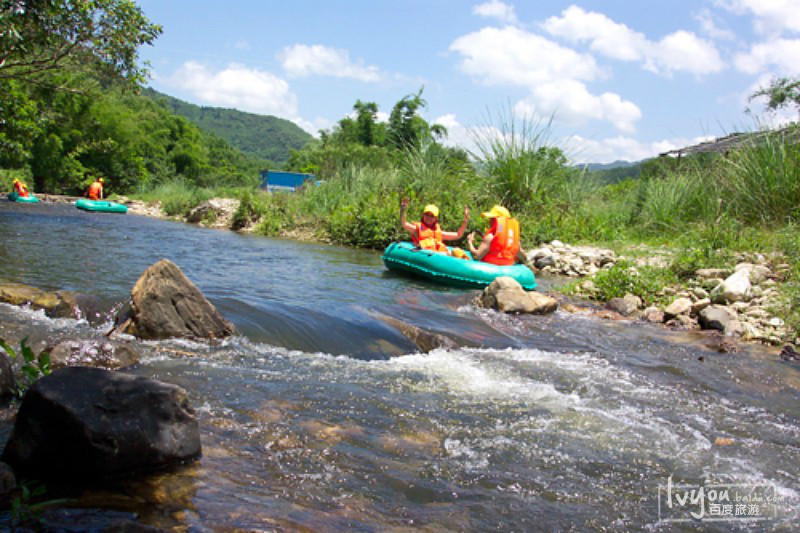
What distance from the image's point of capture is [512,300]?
8.30 m

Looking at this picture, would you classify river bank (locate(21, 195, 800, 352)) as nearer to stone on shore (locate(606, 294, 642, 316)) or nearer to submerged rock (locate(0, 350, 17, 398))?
stone on shore (locate(606, 294, 642, 316))

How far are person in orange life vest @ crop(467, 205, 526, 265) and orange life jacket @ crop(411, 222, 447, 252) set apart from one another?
0.92 meters

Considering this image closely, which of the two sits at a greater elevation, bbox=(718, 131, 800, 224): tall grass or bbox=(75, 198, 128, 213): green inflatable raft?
bbox=(718, 131, 800, 224): tall grass

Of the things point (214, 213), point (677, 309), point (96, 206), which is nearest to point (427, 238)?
point (677, 309)

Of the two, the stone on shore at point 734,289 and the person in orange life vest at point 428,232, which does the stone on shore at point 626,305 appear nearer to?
the stone on shore at point 734,289

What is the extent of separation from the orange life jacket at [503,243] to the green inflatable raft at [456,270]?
13.3 inches

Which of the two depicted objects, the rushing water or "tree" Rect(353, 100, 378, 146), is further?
"tree" Rect(353, 100, 378, 146)

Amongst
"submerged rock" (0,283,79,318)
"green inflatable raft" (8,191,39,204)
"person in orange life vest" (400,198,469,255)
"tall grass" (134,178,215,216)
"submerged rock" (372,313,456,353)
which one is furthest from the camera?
"tall grass" (134,178,215,216)

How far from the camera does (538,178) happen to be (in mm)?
15914

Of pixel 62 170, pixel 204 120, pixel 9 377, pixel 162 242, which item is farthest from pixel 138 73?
pixel 204 120

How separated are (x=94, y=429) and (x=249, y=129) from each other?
16973cm

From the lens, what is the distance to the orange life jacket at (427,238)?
443 inches

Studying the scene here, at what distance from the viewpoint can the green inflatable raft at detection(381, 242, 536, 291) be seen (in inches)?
393

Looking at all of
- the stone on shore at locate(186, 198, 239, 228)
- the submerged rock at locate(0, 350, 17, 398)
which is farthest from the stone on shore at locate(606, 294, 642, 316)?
the stone on shore at locate(186, 198, 239, 228)
